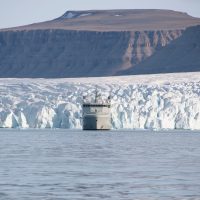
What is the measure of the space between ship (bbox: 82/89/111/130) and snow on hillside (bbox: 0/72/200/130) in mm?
732

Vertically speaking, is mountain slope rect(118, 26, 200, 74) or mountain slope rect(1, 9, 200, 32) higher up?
mountain slope rect(1, 9, 200, 32)

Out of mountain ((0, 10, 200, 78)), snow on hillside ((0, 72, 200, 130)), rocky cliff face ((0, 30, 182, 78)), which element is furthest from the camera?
mountain ((0, 10, 200, 78))

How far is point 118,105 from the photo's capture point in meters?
78.9

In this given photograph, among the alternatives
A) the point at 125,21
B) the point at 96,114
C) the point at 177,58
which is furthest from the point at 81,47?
the point at 96,114

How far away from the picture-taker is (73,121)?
3110 inches

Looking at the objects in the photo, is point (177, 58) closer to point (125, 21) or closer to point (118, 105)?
point (125, 21)

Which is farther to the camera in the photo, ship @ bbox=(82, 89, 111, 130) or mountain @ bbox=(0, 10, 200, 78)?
mountain @ bbox=(0, 10, 200, 78)

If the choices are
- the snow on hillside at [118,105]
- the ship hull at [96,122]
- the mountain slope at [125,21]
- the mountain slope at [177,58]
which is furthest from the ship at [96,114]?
the mountain slope at [125,21]

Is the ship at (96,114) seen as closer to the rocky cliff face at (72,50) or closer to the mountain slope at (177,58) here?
the mountain slope at (177,58)

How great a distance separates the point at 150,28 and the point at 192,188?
141 metres

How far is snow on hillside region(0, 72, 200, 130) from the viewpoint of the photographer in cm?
7688

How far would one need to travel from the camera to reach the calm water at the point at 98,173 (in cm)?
3216

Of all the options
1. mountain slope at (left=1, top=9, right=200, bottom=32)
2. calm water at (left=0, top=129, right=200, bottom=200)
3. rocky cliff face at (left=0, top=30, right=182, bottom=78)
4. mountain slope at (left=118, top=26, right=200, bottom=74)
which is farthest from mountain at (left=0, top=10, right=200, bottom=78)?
calm water at (left=0, top=129, right=200, bottom=200)

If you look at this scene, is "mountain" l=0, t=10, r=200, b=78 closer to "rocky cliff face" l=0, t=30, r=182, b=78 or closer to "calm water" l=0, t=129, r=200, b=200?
"rocky cliff face" l=0, t=30, r=182, b=78
